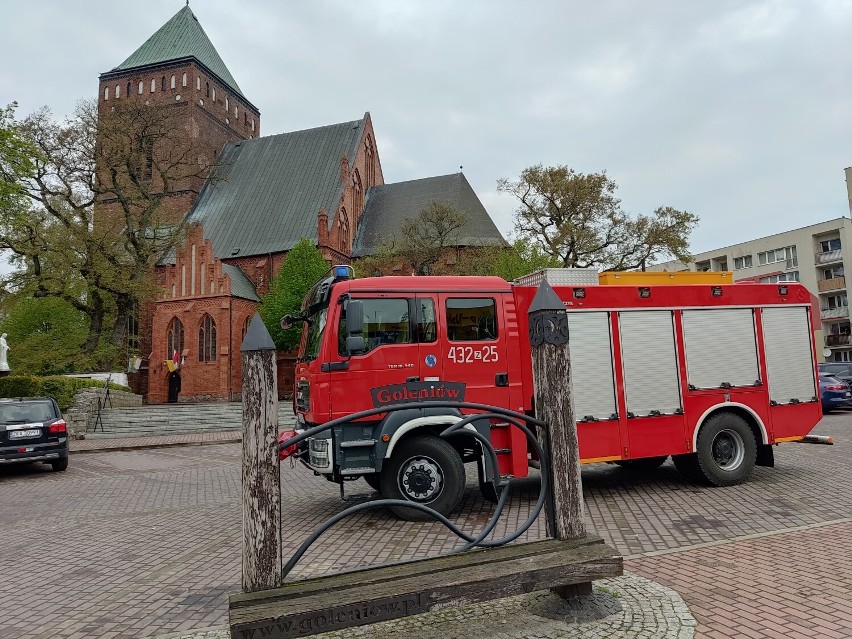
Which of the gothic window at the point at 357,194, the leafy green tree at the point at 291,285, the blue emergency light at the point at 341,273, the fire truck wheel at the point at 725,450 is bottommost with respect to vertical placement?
the fire truck wheel at the point at 725,450

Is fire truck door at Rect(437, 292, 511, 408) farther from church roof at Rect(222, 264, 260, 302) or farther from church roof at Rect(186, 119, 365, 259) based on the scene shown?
church roof at Rect(186, 119, 365, 259)

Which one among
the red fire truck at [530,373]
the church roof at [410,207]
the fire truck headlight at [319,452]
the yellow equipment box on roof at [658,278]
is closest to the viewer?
the fire truck headlight at [319,452]

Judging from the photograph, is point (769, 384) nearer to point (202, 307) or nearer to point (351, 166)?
point (202, 307)

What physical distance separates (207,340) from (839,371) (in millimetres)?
31663

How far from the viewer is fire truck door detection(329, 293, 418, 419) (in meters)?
6.64

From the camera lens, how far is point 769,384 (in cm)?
797

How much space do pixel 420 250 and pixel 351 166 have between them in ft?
43.2

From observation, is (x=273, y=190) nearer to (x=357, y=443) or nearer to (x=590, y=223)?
(x=590, y=223)

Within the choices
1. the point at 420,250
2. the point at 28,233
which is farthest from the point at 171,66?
the point at 420,250

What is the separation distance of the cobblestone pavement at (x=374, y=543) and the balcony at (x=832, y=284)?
4752cm

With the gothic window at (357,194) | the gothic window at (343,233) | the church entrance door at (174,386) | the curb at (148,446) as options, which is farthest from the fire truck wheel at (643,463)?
the gothic window at (357,194)

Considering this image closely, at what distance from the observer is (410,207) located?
4534 centimetres

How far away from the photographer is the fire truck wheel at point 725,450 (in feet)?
25.2

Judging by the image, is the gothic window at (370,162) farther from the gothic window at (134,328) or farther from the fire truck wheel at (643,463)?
the fire truck wheel at (643,463)
